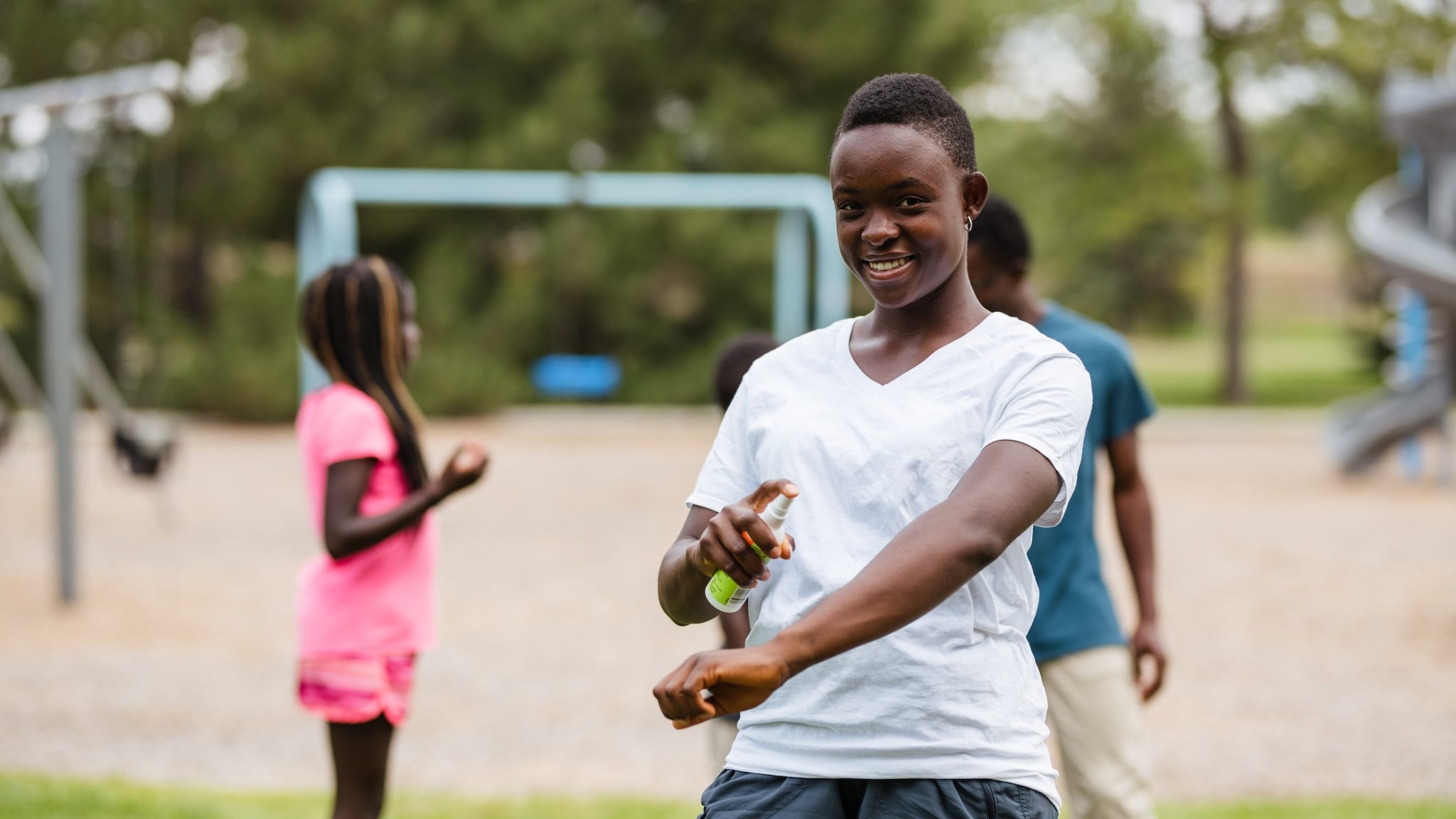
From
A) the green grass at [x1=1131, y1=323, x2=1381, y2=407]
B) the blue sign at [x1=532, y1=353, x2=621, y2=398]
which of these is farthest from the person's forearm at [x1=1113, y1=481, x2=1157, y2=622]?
the green grass at [x1=1131, y1=323, x2=1381, y2=407]

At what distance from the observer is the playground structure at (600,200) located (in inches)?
513

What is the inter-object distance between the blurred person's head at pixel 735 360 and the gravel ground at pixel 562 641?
2399mm

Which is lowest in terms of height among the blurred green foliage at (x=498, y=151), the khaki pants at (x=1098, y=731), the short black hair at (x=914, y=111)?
the khaki pants at (x=1098, y=731)

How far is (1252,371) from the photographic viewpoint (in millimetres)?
38094

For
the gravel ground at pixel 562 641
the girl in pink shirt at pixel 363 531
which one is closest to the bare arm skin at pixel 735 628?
the girl in pink shirt at pixel 363 531

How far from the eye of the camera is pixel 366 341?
3275mm

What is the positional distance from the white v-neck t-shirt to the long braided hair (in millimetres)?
1670

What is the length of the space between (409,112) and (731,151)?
17.5ft

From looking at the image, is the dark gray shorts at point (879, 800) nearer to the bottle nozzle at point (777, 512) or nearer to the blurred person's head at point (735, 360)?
the bottle nozzle at point (777, 512)

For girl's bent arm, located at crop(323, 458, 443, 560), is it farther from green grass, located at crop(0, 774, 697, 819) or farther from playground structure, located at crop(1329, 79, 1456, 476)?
playground structure, located at crop(1329, 79, 1456, 476)

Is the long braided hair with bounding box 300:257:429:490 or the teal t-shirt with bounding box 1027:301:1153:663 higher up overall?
the long braided hair with bounding box 300:257:429:490

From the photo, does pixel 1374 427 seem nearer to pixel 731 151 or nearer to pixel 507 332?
Answer: pixel 731 151

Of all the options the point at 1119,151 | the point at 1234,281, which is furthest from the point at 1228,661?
the point at 1119,151

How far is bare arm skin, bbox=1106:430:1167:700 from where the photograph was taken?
3.31m
